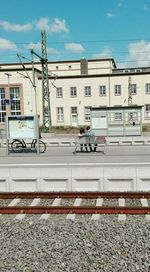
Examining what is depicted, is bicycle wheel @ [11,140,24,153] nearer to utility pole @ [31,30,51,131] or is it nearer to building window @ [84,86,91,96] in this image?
utility pole @ [31,30,51,131]

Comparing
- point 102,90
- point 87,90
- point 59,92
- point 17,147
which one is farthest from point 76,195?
point 59,92

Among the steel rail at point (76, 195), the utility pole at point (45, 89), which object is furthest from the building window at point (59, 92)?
the steel rail at point (76, 195)

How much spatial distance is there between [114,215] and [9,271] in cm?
305

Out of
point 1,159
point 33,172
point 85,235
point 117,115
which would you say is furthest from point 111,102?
point 85,235

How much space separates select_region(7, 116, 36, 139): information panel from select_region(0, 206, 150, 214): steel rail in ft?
33.8

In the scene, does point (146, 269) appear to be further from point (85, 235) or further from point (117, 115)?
point (117, 115)

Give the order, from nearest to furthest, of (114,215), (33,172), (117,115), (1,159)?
(114,215), (33,172), (1,159), (117,115)

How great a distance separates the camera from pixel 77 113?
52.7 metres

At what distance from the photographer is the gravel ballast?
4699mm

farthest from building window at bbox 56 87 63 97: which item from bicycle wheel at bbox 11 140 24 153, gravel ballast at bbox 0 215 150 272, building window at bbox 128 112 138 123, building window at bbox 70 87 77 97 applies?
gravel ballast at bbox 0 215 150 272

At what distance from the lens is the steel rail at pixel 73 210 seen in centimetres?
705

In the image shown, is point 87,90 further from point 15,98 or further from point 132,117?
point 132,117

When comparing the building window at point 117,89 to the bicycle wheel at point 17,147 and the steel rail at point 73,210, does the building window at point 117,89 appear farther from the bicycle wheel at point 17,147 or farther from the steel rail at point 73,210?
the steel rail at point 73,210

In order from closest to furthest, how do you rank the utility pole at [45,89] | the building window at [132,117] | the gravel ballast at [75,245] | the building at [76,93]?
the gravel ballast at [75,245]
the building window at [132,117]
the utility pole at [45,89]
the building at [76,93]
